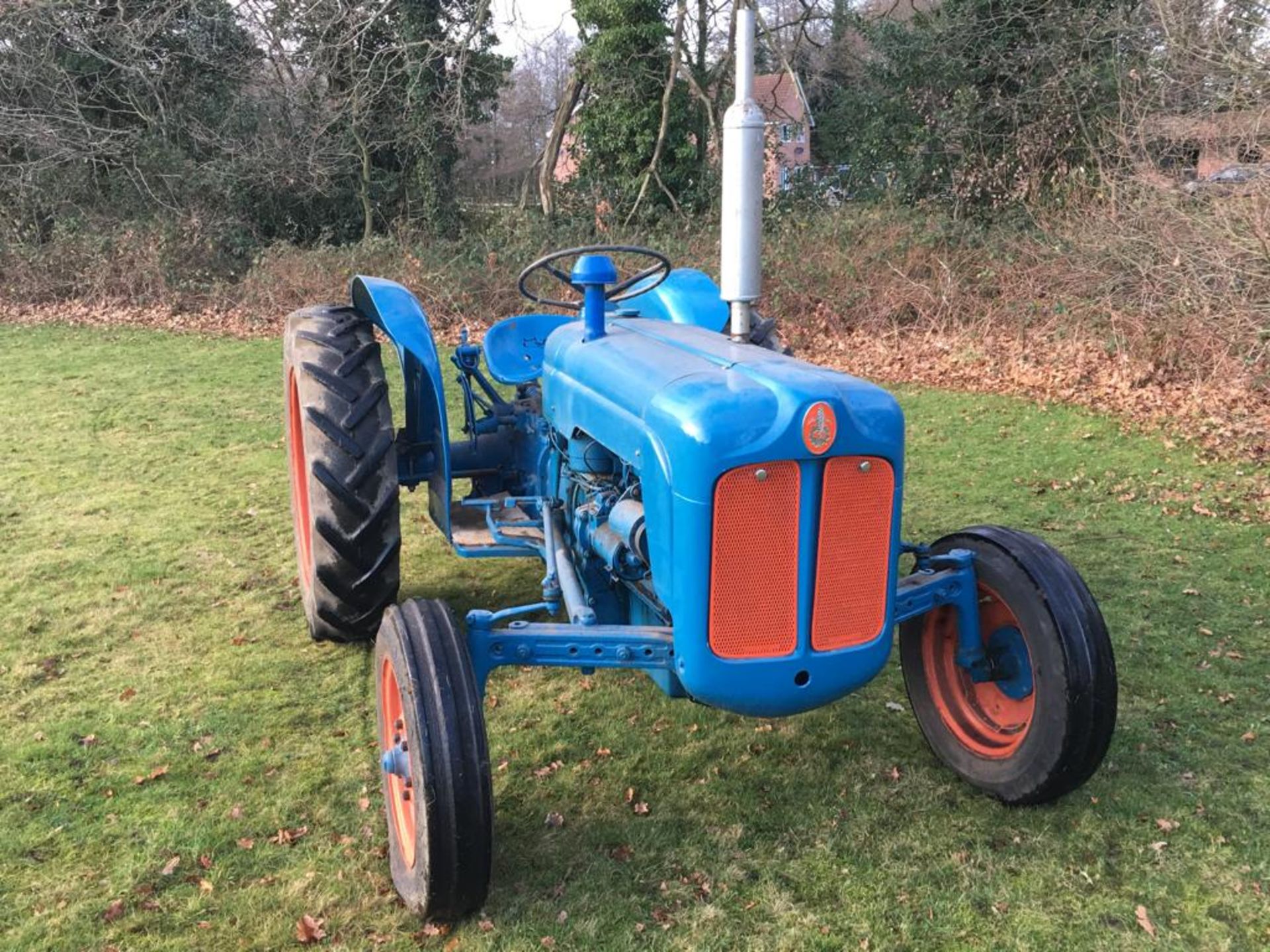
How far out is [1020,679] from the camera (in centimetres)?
279

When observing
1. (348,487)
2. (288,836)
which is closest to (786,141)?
(348,487)

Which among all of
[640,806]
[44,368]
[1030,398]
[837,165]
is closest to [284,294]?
[44,368]

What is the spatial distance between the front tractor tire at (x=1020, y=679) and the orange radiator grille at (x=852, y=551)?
0.50 metres

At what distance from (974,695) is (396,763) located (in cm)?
158

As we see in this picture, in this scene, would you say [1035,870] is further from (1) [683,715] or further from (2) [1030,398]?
(2) [1030,398]

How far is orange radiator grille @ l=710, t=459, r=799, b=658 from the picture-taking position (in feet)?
7.19

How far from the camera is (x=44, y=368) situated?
→ 902 centimetres

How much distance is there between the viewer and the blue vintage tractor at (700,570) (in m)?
2.20

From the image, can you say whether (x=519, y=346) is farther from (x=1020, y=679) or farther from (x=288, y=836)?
(x=1020, y=679)

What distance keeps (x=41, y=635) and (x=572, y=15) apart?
11280 millimetres

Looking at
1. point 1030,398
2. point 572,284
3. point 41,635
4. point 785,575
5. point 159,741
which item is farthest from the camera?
point 1030,398

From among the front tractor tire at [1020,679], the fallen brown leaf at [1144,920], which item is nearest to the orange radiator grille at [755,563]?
the front tractor tire at [1020,679]

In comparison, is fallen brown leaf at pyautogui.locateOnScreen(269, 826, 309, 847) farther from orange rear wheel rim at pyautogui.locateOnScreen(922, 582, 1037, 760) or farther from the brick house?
the brick house

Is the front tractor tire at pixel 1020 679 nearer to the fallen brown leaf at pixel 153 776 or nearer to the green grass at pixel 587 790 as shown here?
the green grass at pixel 587 790
